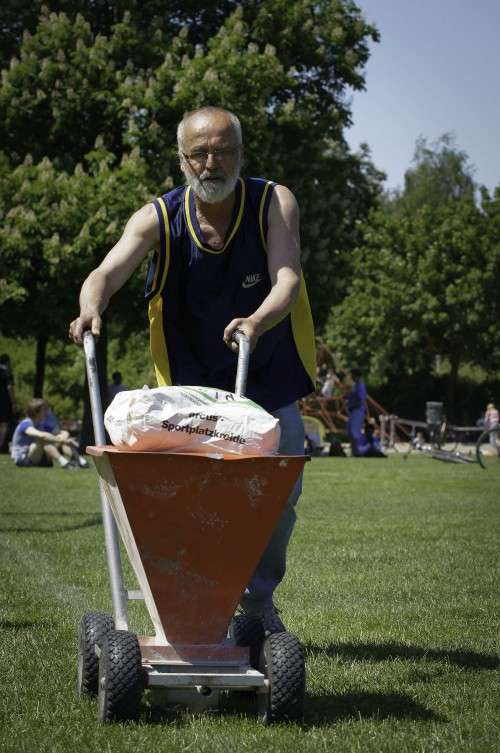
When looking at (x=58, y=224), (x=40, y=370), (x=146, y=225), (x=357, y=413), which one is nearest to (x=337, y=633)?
→ (x=146, y=225)

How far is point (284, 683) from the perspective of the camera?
407 centimetres

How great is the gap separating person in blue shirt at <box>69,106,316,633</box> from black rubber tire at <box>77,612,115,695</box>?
61cm

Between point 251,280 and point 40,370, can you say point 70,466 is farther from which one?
point 251,280

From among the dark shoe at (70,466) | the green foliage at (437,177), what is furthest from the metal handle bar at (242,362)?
the green foliage at (437,177)

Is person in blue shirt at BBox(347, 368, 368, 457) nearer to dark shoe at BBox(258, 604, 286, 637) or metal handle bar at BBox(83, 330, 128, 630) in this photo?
dark shoe at BBox(258, 604, 286, 637)

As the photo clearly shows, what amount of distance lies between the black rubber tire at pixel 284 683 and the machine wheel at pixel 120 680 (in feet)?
1.37

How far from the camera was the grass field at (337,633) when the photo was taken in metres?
3.98

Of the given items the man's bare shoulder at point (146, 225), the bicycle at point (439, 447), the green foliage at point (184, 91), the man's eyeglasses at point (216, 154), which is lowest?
the bicycle at point (439, 447)

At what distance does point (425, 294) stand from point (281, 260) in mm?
42545

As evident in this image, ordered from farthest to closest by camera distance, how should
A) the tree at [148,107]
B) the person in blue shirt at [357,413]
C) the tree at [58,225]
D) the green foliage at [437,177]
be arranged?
the green foliage at [437,177] < the person in blue shirt at [357,413] < the tree at [148,107] < the tree at [58,225]

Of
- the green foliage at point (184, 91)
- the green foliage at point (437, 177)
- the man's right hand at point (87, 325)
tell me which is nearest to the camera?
the man's right hand at point (87, 325)

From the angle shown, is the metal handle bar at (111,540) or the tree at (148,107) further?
the tree at (148,107)

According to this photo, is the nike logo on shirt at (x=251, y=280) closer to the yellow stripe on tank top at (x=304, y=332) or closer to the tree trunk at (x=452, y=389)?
the yellow stripe on tank top at (x=304, y=332)

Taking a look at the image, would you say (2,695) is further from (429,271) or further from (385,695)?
(429,271)
